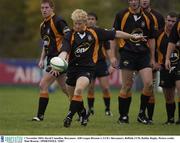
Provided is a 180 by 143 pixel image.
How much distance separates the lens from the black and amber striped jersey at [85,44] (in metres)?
14.3

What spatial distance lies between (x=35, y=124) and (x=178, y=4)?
36.0 m

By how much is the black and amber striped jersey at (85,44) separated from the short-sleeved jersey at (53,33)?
1.50m

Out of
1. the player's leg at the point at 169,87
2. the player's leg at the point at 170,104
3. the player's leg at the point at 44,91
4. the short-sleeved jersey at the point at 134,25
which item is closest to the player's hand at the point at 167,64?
the short-sleeved jersey at the point at 134,25

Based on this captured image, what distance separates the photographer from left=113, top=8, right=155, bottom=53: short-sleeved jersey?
598 inches

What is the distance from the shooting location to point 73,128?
13.9m

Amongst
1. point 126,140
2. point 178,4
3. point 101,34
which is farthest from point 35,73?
point 126,140

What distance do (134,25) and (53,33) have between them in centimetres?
182

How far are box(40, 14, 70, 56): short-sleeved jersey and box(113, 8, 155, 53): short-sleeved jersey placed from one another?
1.30 metres

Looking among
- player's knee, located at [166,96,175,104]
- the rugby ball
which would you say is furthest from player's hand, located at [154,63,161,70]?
the rugby ball

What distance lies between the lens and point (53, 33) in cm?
1588

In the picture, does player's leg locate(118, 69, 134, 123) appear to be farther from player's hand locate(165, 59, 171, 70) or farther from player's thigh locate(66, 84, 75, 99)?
player's thigh locate(66, 84, 75, 99)

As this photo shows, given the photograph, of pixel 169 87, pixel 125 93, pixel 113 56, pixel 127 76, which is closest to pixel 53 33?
pixel 113 56

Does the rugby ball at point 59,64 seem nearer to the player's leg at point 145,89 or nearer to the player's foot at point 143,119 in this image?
the player's leg at point 145,89

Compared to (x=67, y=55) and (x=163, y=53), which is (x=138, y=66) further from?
(x=67, y=55)
